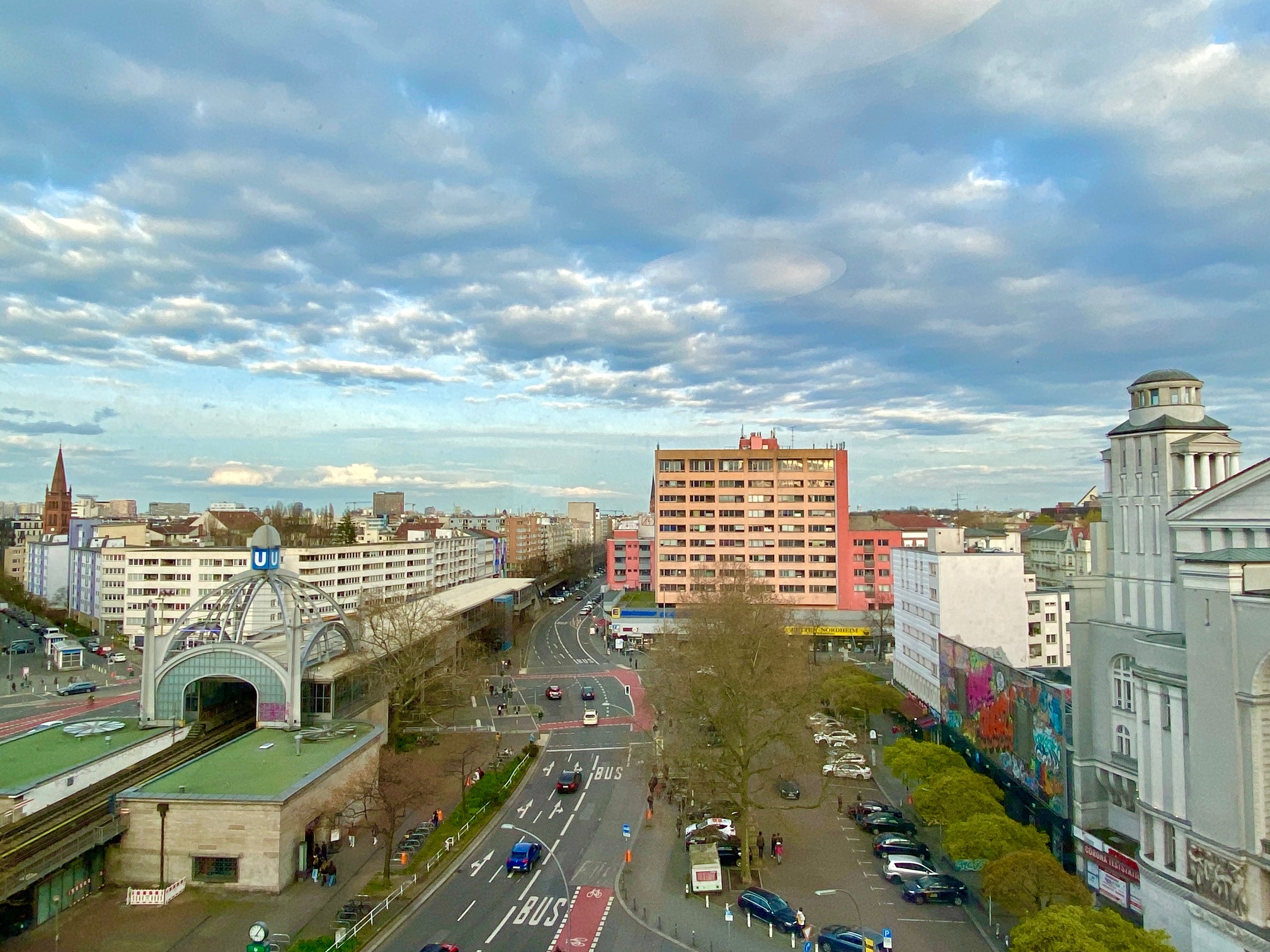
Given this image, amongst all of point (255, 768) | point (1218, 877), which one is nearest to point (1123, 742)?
point (1218, 877)

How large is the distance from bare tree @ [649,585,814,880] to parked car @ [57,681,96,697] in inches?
1574

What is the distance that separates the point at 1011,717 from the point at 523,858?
731 inches

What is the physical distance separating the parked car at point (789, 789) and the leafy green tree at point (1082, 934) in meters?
16.5

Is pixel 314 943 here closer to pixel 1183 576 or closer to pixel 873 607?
pixel 1183 576

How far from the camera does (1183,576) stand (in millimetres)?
19203

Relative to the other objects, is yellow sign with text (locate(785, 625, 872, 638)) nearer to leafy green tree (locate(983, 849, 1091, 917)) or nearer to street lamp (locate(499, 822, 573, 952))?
street lamp (locate(499, 822, 573, 952))

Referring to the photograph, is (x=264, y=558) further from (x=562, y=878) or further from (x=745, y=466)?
(x=745, y=466)

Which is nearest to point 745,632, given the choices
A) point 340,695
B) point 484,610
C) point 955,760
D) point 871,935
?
point 955,760

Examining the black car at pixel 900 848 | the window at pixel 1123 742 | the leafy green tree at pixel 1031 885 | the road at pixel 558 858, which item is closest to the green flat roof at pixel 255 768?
the road at pixel 558 858

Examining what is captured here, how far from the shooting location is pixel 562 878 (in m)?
24.4

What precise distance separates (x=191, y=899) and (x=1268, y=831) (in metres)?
27.8

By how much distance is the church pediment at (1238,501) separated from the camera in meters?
18.3

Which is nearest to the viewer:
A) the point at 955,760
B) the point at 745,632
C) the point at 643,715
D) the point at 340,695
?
the point at 955,760

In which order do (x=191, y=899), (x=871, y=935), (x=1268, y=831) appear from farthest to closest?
(x=191, y=899) < (x=871, y=935) < (x=1268, y=831)
